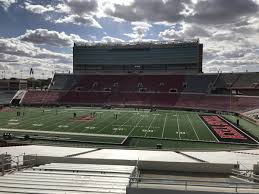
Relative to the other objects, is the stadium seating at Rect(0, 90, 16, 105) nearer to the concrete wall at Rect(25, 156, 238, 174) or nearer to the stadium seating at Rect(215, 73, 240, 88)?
the stadium seating at Rect(215, 73, 240, 88)

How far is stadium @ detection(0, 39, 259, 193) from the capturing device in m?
8.49

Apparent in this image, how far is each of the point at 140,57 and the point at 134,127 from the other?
2460 inches

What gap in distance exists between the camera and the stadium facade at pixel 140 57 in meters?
90.4

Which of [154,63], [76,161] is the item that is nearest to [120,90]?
[154,63]

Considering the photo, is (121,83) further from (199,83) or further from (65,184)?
(65,184)

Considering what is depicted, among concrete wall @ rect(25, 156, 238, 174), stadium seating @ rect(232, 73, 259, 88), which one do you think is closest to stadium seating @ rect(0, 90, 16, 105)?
stadium seating @ rect(232, 73, 259, 88)

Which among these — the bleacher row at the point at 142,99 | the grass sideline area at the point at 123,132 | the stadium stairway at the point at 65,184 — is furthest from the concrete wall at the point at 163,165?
the bleacher row at the point at 142,99

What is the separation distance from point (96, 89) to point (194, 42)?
107ft

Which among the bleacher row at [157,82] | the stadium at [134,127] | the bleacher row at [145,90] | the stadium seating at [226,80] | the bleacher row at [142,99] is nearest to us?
the stadium at [134,127]

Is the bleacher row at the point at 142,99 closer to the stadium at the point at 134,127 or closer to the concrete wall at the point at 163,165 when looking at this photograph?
the stadium at the point at 134,127

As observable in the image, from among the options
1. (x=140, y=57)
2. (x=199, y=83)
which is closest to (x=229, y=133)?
(x=199, y=83)

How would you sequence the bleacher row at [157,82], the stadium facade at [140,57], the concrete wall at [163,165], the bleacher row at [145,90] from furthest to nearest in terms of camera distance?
the stadium facade at [140,57] → the bleacher row at [157,82] → the bleacher row at [145,90] → the concrete wall at [163,165]

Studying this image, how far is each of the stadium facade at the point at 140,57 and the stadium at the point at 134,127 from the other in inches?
11.6

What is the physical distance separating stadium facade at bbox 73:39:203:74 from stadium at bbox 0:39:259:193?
0.96ft
